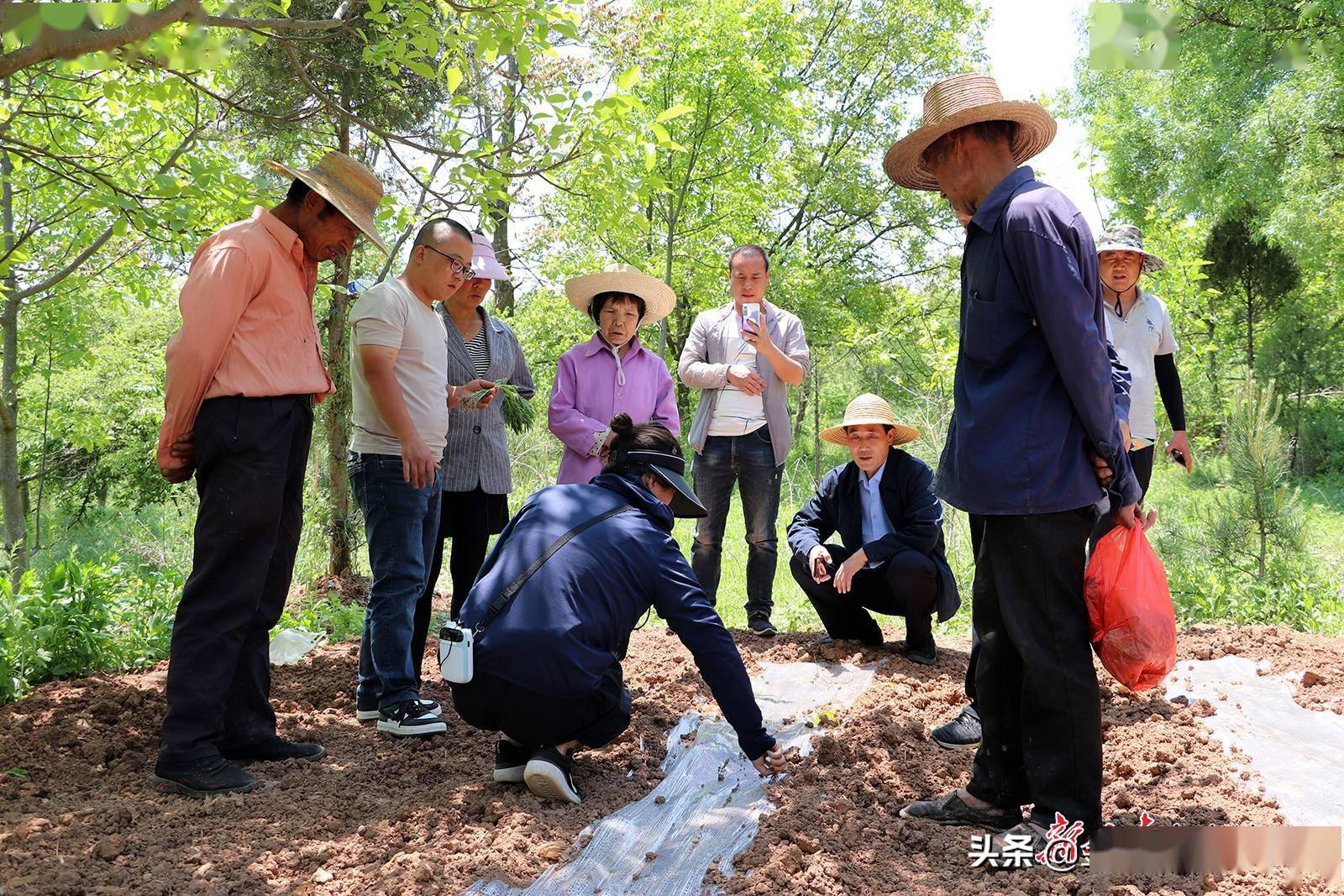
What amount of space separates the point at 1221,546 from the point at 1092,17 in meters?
5.66

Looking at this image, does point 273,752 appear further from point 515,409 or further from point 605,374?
point 605,374

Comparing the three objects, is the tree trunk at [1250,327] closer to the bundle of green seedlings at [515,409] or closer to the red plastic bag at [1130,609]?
the bundle of green seedlings at [515,409]

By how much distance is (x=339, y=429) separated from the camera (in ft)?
22.7

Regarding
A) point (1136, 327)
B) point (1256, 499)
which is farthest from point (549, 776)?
point (1256, 499)

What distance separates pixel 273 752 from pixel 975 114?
10.2ft

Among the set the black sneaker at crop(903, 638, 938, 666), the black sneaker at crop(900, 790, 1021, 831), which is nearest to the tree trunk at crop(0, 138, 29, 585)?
the black sneaker at crop(903, 638, 938, 666)

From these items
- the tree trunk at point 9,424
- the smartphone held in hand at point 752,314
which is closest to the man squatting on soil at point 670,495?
the smartphone held in hand at point 752,314

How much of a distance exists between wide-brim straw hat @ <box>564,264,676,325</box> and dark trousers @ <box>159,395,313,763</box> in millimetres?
1892

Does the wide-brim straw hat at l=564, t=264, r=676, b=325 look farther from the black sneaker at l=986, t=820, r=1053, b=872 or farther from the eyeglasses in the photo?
the black sneaker at l=986, t=820, r=1053, b=872

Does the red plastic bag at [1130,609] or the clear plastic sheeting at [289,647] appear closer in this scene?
the red plastic bag at [1130,609]

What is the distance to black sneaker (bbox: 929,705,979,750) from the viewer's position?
348 cm

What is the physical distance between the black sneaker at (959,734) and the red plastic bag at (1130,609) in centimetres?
99

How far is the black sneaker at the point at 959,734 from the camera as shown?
3.48 metres

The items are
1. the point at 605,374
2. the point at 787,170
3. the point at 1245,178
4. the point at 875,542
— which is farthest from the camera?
the point at 1245,178
